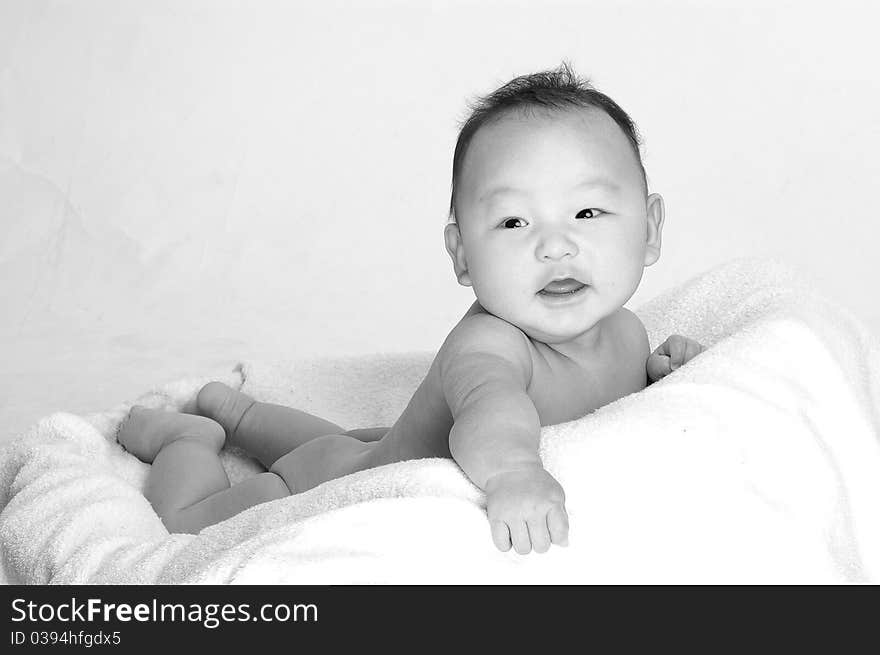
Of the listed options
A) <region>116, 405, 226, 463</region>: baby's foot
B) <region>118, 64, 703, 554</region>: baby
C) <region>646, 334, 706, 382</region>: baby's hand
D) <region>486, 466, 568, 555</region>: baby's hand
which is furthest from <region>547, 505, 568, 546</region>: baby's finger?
<region>116, 405, 226, 463</region>: baby's foot

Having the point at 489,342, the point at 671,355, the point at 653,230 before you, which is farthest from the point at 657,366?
the point at 489,342

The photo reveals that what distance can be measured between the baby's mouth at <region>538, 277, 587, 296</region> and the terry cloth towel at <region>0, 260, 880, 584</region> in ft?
0.57

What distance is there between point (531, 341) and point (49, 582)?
0.68 m

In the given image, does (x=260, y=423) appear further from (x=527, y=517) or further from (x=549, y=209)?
(x=527, y=517)

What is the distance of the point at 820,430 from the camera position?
168cm

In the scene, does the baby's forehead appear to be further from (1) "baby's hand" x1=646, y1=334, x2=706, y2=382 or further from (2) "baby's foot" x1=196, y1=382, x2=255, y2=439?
(2) "baby's foot" x1=196, y1=382, x2=255, y2=439

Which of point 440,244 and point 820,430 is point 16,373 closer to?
point 440,244

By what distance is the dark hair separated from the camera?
5.51 ft

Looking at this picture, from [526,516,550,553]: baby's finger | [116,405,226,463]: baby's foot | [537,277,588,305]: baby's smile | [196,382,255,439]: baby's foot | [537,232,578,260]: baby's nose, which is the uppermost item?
[196,382,255,439]: baby's foot

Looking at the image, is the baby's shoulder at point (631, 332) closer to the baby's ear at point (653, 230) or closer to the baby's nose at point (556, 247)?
A: the baby's ear at point (653, 230)

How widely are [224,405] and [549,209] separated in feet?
2.72

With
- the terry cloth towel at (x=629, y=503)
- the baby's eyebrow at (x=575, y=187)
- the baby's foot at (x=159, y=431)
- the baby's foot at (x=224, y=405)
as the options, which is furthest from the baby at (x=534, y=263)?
the baby's foot at (x=224, y=405)

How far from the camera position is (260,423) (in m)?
2.18
